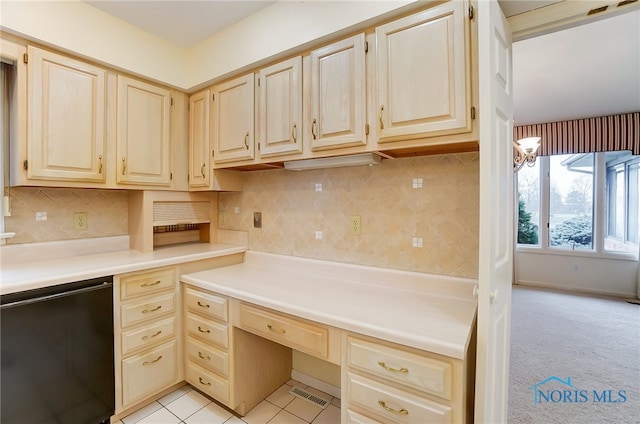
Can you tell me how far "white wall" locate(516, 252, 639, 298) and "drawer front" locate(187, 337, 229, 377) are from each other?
17.7ft

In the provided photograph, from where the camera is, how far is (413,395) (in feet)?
3.76

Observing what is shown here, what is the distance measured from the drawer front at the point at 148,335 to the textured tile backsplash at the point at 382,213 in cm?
82

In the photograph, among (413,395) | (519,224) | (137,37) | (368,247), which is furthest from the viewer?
(519,224)

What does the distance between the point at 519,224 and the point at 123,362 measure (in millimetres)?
6056

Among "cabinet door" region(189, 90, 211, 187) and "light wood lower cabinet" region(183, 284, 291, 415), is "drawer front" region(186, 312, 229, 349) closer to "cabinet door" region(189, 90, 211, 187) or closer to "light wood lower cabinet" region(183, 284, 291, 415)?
"light wood lower cabinet" region(183, 284, 291, 415)

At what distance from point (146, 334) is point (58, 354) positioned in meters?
0.43

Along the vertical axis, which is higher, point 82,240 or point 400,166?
point 400,166

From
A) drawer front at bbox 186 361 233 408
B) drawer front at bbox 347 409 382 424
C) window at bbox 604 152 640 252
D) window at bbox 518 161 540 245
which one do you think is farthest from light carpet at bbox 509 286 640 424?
drawer front at bbox 186 361 233 408

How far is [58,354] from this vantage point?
1.54 metres

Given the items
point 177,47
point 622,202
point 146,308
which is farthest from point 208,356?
point 622,202

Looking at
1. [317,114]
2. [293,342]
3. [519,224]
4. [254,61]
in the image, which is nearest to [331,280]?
[293,342]

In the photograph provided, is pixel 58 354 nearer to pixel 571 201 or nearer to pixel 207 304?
pixel 207 304

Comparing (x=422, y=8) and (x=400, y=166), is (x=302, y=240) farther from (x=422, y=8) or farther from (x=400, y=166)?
(x=422, y=8)

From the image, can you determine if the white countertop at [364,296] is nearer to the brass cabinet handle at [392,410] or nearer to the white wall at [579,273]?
the brass cabinet handle at [392,410]
